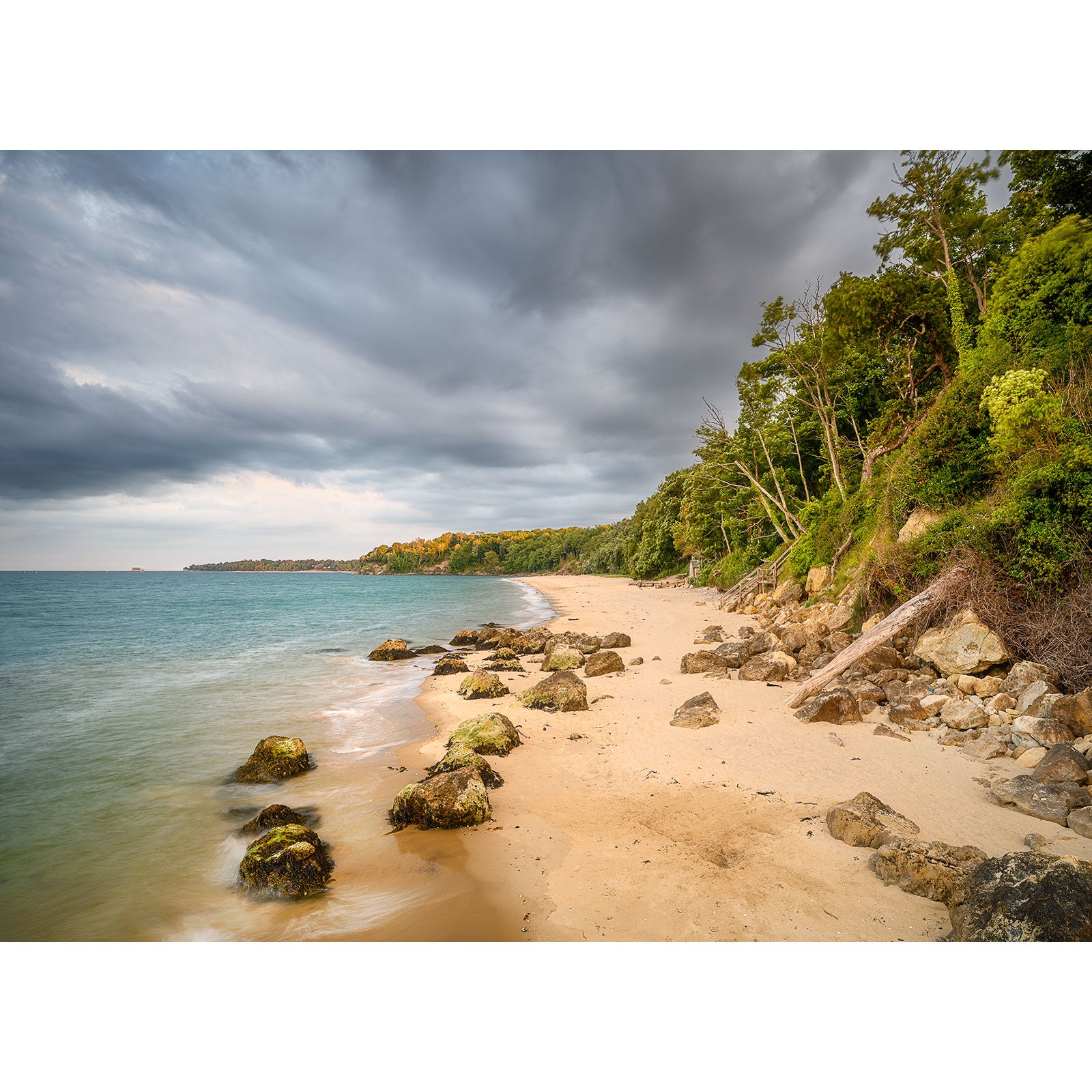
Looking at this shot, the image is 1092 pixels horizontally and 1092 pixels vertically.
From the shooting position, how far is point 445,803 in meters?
5.62

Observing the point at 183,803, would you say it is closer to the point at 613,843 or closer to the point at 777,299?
the point at 613,843

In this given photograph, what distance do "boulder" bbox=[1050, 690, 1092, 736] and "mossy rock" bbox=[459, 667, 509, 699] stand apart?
941 centimetres

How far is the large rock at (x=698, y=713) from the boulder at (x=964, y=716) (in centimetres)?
317

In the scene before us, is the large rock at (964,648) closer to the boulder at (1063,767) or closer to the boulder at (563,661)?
the boulder at (1063,767)

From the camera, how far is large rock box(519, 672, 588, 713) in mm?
9500

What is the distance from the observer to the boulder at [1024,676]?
21.4 feet

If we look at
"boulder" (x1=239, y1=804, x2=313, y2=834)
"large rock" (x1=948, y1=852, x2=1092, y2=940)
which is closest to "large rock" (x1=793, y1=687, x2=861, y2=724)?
"large rock" (x1=948, y1=852, x2=1092, y2=940)

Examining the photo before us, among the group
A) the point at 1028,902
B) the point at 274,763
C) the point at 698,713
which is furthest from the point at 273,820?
the point at 1028,902

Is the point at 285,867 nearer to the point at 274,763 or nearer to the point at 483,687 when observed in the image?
the point at 274,763

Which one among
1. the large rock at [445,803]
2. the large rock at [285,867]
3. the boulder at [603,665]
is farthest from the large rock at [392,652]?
the large rock at [285,867]

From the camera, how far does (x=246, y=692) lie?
541 inches

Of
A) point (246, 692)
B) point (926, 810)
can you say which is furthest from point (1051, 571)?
point (246, 692)

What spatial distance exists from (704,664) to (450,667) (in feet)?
25.4

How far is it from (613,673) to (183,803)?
892cm
